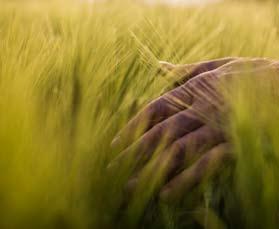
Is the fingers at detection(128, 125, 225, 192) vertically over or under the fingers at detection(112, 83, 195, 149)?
under

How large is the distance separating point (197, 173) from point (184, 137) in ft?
0.34

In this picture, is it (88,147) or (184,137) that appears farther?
(184,137)

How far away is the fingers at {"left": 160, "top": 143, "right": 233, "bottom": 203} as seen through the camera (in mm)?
637

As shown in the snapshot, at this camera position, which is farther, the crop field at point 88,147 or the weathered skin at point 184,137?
the weathered skin at point 184,137

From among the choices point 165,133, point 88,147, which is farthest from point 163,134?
point 88,147

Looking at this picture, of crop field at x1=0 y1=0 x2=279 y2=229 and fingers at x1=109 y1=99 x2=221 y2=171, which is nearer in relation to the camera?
crop field at x1=0 y1=0 x2=279 y2=229

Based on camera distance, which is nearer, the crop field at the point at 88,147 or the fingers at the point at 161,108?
the crop field at the point at 88,147

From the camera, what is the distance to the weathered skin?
2.14 ft

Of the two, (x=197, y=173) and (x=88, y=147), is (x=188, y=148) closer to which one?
(x=197, y=173)

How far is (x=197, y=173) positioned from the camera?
0.67 metres

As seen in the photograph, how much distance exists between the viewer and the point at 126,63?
3.01ft

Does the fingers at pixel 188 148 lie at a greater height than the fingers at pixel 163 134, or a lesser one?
lesser

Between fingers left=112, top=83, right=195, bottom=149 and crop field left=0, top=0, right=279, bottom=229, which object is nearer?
crop field left=0, top=0, right=279, bottom=229

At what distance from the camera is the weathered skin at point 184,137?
2.14 ft
